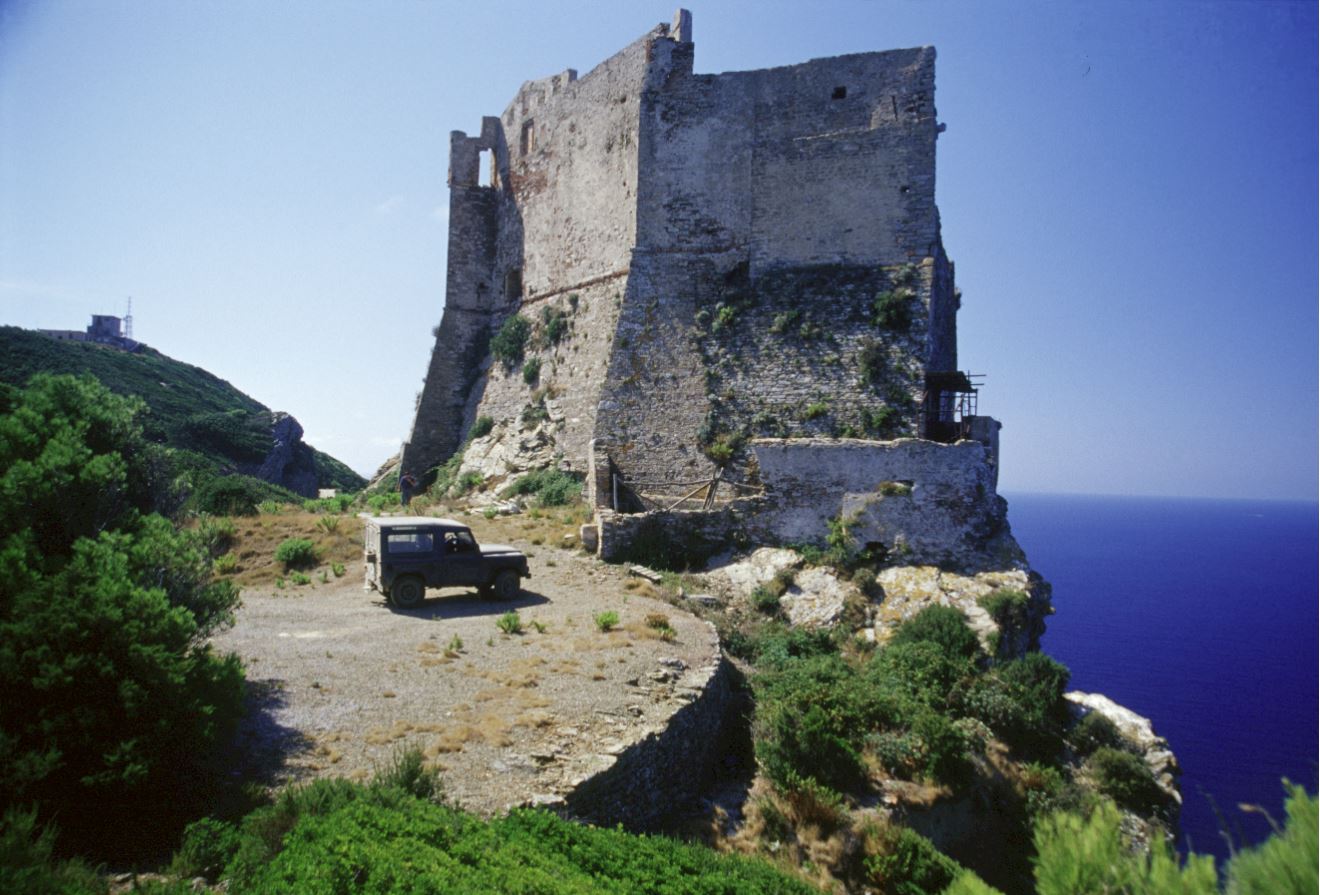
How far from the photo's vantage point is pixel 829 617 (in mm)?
14602

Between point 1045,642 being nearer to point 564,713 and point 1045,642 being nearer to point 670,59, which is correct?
point 670,59

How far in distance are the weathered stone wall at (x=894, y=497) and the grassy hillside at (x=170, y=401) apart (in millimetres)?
25261

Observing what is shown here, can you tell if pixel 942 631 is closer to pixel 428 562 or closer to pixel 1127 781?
pixel 1127 781

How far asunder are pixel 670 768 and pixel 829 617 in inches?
271

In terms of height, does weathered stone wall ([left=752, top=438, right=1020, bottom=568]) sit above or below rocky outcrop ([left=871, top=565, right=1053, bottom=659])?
above

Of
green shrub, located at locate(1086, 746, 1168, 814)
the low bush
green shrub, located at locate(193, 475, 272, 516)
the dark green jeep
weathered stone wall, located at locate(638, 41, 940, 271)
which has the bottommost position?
green shrub, located at locate(1086, 746, 1168, 814)

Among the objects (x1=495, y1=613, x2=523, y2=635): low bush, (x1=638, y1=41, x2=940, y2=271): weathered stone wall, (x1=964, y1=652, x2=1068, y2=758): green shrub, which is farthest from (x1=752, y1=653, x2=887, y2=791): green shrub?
(x1=638, y1=41, x2=940, y2=271): weathered stone wall

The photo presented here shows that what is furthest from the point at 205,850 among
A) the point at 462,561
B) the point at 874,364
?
the point at 874,364

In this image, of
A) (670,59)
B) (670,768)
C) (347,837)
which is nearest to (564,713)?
(670,768)

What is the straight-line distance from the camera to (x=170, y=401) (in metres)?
44.5

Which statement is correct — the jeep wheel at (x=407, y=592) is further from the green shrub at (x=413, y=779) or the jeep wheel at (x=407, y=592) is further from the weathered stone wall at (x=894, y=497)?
the weathered stone wall at (x=894, y=497)

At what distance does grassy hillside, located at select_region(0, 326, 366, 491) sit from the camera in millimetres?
35688

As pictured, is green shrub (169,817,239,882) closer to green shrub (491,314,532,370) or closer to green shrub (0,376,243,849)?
green shrub (0,376,243,849)

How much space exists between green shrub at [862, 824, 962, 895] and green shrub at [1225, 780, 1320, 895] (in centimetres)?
587
